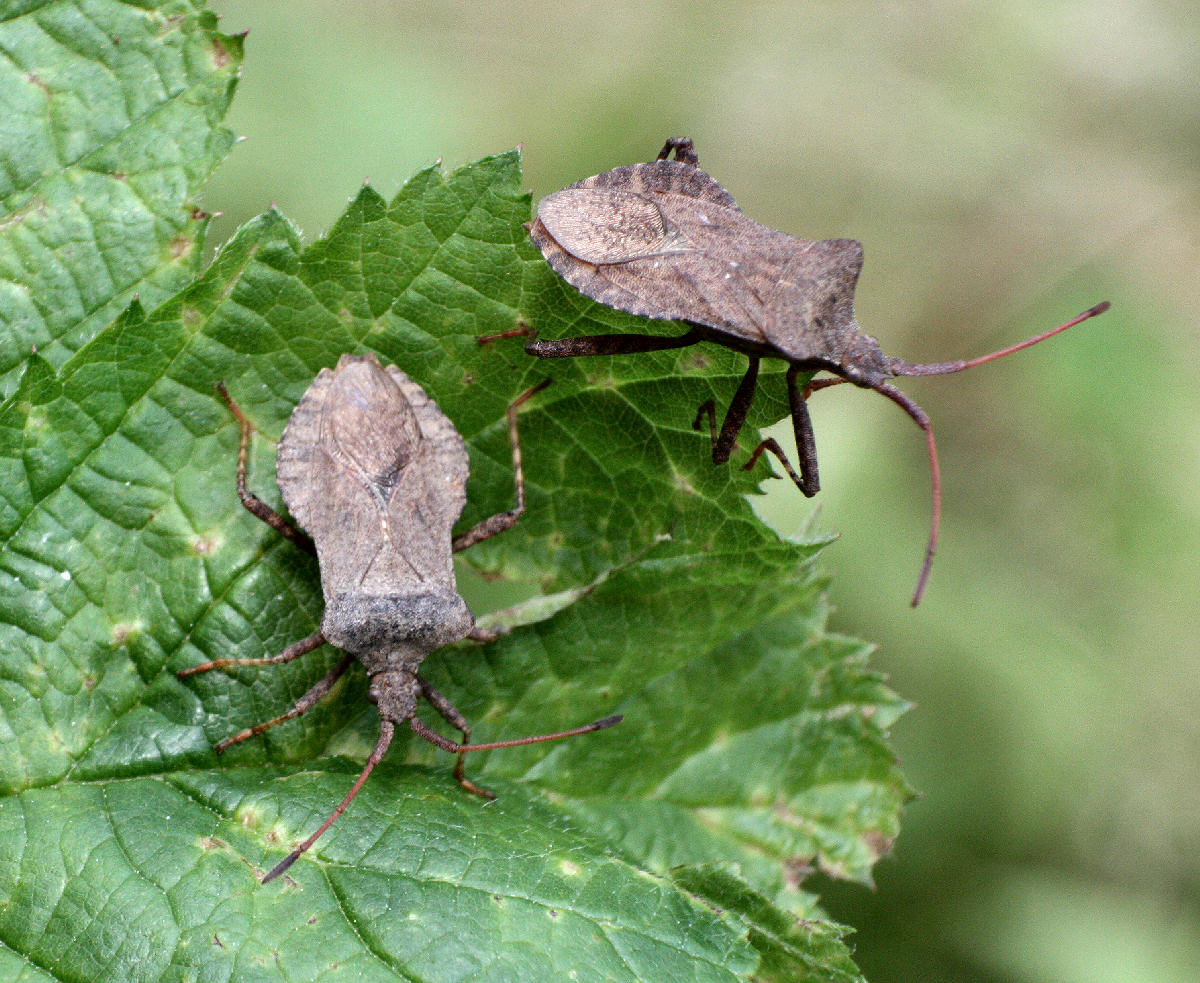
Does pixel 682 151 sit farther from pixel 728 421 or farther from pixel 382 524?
pixel 382 524

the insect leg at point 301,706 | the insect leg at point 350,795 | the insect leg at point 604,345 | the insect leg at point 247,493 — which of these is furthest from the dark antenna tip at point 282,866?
the insect leg at point 604,345

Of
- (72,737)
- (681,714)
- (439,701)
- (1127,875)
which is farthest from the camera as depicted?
(1127,875)

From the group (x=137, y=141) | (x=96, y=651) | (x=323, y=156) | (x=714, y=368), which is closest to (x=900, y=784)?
(x=714, y=368)

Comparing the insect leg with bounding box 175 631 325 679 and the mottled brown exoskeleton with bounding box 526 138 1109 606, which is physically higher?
the mottled brown exoskeleton with bounding box 526 138 1109 606

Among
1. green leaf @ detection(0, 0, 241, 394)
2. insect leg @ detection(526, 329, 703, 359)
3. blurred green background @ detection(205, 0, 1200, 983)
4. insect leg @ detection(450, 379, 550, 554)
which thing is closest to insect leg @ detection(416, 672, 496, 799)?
insect leg @ detection(450, 379, 550, 554)

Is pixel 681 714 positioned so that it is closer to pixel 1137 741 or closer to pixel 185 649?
pixel 185 649

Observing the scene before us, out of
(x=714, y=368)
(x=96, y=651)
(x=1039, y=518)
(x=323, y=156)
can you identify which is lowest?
(x=96, y=651)

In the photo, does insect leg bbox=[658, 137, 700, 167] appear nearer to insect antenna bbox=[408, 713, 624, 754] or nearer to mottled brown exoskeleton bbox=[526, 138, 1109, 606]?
mottled brown exoskeleton bbox=[526, 138, 1109, 606]

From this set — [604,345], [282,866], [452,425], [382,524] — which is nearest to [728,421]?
[604,345]
